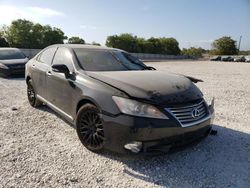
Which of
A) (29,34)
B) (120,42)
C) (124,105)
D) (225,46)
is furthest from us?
(225,46)

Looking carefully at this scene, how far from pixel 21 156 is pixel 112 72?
1810 mm

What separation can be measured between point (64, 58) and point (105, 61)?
751 millimetres

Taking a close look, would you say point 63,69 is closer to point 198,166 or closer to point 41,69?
point 41,69

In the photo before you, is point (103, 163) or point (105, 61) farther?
point (105, 61)

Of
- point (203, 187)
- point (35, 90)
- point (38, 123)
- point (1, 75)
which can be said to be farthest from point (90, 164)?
point (1, 75)

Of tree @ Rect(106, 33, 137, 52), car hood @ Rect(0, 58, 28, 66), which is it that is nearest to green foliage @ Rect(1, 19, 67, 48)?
tree @ Rect(106, 33, 137, 52)

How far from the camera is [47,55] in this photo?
5465 mm

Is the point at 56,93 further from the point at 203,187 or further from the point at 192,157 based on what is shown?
the point at 203,187

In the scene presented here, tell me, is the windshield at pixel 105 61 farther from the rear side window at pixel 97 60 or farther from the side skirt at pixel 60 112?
the side skirt at pixel 60 112

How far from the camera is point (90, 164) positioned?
3410 millimetres

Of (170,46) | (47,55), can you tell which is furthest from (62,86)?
(170,46)

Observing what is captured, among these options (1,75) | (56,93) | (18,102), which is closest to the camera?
(56,93)

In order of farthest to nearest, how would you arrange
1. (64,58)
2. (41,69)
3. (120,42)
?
1. (120,42)
2. (41,69)
3. (64,58)

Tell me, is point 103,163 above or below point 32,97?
below
